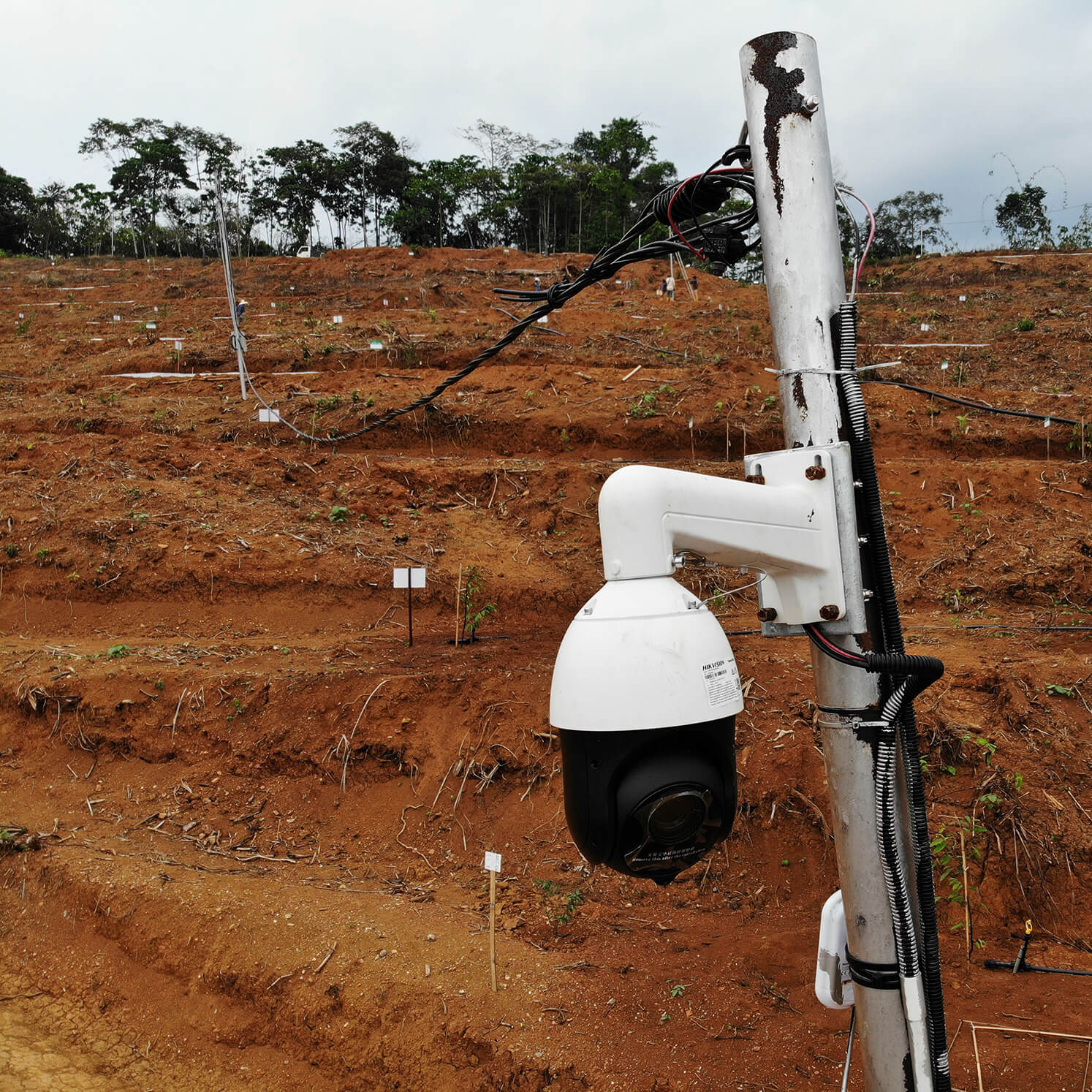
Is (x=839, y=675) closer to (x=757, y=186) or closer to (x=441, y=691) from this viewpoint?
(x=757, y=186)

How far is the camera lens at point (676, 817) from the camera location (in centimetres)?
136

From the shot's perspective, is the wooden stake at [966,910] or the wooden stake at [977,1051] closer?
the wooden stake at [977,1051]

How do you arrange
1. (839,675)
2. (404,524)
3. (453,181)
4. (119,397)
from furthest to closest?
1. (453,181)
2. (119,397)
3. (404,524)
4. (839,675)

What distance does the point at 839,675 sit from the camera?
147 centimetres

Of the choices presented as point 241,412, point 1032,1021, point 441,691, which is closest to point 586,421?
point 241,412

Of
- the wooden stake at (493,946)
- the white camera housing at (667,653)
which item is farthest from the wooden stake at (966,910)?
the white camera housing at (667,653)

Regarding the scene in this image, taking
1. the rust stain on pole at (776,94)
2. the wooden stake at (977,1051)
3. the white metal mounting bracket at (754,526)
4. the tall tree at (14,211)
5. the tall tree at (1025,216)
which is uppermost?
the tall tree at (14,211)

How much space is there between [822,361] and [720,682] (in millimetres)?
551

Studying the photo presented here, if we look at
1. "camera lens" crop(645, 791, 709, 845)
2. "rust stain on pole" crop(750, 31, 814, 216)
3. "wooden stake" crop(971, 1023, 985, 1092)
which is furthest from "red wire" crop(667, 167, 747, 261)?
"wooden stake" crop(971, 1023, 985, 1092)

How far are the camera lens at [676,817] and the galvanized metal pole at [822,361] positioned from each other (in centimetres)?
27

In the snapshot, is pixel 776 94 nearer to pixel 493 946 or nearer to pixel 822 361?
pixel 822 361

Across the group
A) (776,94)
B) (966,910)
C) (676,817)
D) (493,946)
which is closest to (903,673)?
(676,817)

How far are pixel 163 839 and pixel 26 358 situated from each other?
11.8 meters

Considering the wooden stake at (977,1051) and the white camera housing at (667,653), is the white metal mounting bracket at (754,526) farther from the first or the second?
the wooden stake at (977,1051)
